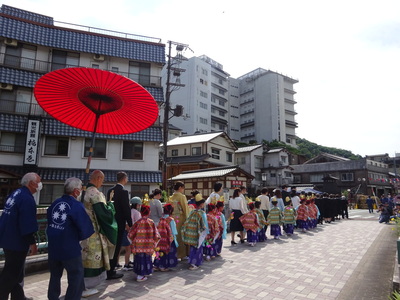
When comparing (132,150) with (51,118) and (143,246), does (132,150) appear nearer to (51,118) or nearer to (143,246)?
(51,118)

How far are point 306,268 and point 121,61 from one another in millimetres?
20787

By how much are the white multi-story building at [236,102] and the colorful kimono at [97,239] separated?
5293 cm

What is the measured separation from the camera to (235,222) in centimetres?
983

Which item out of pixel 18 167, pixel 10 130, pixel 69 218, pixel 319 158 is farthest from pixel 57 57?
pixel 319 158

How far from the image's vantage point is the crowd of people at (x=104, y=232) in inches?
148

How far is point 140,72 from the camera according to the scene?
22031 mm

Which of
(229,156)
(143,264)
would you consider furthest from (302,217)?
(229,156)

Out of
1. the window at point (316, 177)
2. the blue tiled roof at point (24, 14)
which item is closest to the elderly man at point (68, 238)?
the blue tiled roof at point (24, 14)

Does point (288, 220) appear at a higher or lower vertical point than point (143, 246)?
lower

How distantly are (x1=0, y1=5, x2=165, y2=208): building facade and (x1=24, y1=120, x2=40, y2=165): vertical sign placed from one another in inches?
2.4

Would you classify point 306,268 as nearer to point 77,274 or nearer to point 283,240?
point 283,240

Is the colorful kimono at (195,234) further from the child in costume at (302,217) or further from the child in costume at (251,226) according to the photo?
the child in costume at (302,217)

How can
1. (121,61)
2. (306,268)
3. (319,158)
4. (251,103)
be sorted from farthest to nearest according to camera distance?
1. (251,103)
2. (319,158)
3. (121,61)
4. (306,268)

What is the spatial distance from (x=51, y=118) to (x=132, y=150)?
6.47 metres
